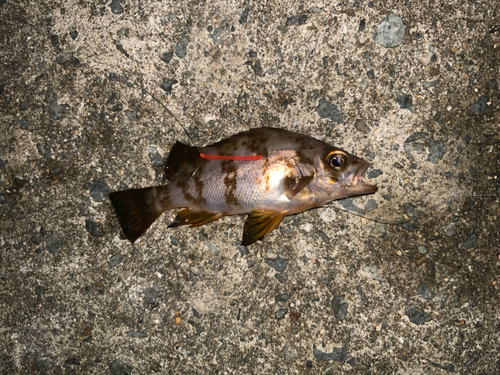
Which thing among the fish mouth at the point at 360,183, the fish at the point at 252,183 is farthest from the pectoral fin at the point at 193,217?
the fish mouth at the point at 360,183

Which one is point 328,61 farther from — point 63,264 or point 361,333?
point 63,264

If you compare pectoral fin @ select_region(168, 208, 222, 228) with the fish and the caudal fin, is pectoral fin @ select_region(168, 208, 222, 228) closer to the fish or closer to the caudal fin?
the fish

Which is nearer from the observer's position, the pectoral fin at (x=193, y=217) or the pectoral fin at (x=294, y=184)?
the pectoral fin at (x=294, y=184)

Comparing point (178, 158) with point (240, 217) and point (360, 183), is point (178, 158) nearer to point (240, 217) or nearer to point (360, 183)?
point (240, 217)

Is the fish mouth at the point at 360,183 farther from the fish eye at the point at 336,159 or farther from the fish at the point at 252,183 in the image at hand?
the fish eye at the point at 336,159

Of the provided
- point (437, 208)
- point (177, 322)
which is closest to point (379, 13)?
Answer: point (437, 208)

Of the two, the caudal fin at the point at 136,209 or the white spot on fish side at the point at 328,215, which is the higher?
the caudal fin at the point at 136,209

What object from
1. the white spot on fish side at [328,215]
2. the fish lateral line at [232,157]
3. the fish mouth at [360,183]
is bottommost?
the white spot on fish side at [328,215]

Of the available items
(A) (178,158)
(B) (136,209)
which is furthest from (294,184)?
(B) (136,209)
